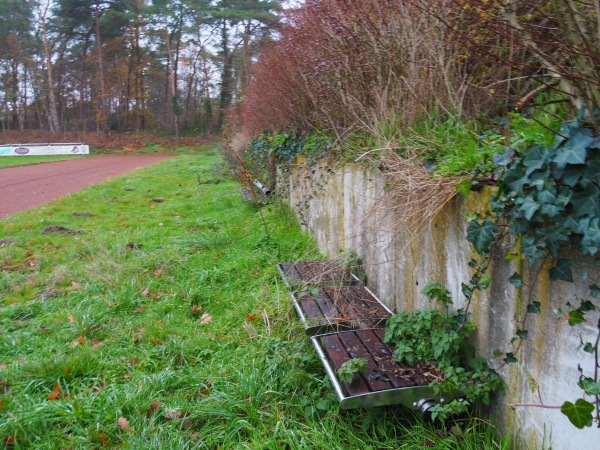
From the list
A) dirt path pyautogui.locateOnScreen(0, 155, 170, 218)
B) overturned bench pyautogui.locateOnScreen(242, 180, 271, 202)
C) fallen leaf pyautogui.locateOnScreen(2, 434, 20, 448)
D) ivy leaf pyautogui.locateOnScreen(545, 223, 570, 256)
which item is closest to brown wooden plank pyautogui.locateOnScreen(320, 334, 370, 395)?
ivy leaf pyautogui.locateOnScreen(545, 223, 570, 256)

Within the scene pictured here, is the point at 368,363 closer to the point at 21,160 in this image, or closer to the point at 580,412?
the point at 580,412

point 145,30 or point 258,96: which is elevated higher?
point 145,30

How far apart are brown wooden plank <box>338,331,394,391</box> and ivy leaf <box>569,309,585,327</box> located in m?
0.95

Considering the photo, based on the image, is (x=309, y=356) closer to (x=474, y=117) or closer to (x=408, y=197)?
(x=408, y=197)

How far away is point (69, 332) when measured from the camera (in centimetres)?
391

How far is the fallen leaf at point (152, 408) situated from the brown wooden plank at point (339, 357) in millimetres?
1064

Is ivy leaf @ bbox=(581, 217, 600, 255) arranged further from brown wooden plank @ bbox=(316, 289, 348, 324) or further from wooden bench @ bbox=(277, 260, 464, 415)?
brown wooden plank @ bbox=(316, 289, 348, 324)

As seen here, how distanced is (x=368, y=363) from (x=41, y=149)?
33985mm

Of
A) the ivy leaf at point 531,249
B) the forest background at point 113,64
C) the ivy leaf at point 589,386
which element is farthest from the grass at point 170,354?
the forest background at point 113,64

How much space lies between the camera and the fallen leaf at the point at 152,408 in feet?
9.32

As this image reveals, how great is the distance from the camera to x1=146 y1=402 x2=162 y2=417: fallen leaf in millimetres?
2842

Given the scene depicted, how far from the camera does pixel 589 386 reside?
1703mm

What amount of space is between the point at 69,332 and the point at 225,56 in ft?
124

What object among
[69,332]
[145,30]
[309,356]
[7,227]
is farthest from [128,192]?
[145,30]
